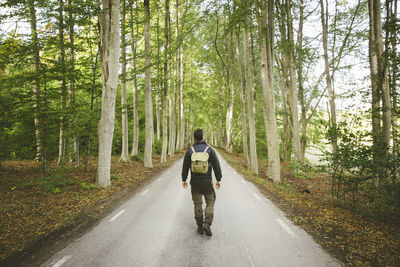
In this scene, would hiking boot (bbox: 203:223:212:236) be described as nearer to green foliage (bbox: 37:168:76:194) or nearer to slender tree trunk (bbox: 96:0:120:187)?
slender tree trunk (bbox: 96:0:120:187)

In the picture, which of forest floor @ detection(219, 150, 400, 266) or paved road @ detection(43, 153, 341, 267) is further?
forest floor @ detection(219, 150, 400, 266)

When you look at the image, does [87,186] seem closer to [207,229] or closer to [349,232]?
[207,229]

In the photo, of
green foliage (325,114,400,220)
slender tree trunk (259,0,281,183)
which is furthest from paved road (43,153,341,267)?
slender tree trunk (259,0,281,183)


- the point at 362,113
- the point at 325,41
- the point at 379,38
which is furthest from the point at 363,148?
the point at 325,41

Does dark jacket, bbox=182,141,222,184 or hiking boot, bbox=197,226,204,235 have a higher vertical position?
dark jacket, bbox=182,141,222,184

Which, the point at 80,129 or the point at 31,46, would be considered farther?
the point at 80,129

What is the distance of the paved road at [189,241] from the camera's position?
3.08m

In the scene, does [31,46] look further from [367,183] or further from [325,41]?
[325,41]

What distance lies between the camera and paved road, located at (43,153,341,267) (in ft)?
10.1

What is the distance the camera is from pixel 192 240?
367cm

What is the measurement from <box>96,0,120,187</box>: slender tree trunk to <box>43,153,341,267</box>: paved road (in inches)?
123

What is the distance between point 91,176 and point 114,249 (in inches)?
274

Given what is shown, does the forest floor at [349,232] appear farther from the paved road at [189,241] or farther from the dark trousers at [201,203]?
the dark trousers at [201,203]

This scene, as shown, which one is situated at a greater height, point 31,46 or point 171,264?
point 31,46
